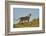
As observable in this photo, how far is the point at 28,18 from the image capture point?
123 cm

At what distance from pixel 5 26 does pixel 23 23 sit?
24cm

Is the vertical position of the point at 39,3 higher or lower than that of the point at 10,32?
higher

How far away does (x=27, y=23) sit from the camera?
48.6 inches

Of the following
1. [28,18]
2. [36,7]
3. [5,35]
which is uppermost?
[36,7]

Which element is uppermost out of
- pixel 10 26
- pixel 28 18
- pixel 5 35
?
pixel 28 18

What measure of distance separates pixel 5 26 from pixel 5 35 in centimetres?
11

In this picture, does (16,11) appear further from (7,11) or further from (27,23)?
(27,23)
